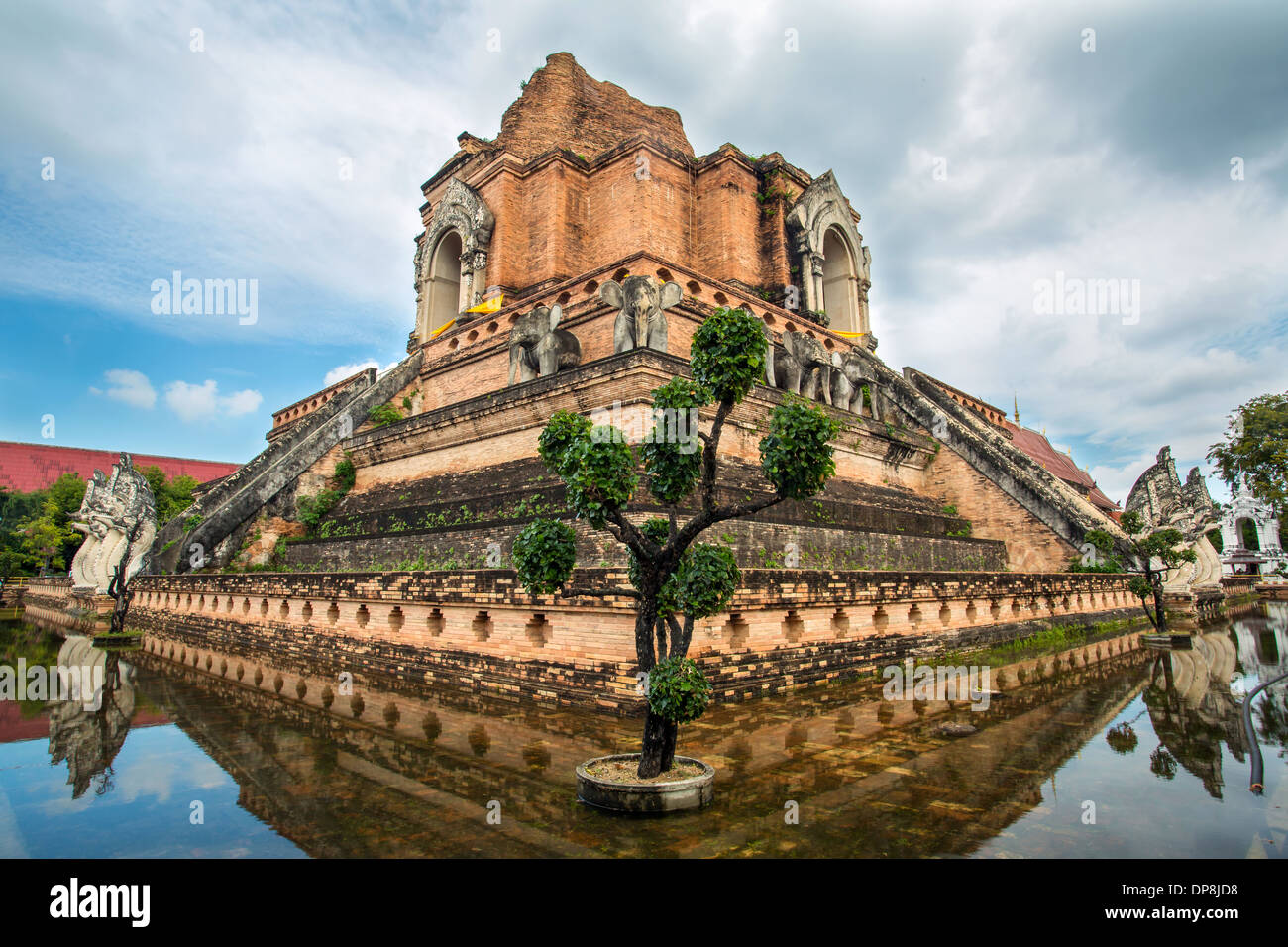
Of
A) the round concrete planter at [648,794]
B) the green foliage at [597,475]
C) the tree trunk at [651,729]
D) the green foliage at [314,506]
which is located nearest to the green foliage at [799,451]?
the green foliage at [597,475]

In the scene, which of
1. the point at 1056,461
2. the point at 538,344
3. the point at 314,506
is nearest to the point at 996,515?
the point at 538,344

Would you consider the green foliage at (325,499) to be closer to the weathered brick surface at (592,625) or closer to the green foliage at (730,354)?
the weathered brick surface at (592,625)

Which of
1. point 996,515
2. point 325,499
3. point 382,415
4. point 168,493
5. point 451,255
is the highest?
point 451,255

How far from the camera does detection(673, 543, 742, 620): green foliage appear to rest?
3852mm

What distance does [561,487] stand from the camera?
8172 millimetres

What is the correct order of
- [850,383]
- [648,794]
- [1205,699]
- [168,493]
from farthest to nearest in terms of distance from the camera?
[168,493] < [850,383] < [1205,699] < [648,794]

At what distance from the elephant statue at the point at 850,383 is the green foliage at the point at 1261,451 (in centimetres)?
1291

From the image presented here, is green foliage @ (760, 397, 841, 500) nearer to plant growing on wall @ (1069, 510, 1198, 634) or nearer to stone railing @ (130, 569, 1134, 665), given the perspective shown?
stone railing @ (130, 569, 1134, 665)

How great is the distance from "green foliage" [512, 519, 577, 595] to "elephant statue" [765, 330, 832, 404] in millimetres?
8189

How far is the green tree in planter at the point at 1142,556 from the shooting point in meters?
11.1

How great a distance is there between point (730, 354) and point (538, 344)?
26.4ft

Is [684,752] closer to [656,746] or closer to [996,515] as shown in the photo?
[656,746]
